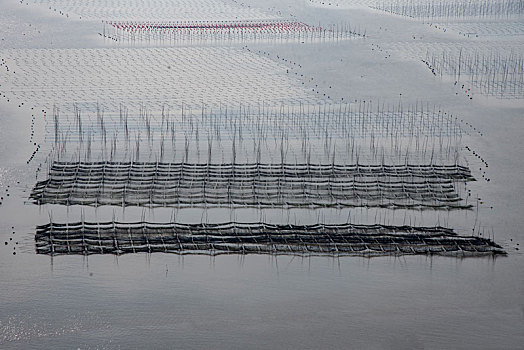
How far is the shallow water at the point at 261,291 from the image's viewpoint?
12.4 m

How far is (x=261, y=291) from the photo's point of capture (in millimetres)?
13695

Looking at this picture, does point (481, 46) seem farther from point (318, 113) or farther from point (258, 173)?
point (258, 173)

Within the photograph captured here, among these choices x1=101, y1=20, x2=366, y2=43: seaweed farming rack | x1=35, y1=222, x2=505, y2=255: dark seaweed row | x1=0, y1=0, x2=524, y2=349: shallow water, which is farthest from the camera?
x1=101, y1=20, x2=366, y2=43: seaweed farming rack

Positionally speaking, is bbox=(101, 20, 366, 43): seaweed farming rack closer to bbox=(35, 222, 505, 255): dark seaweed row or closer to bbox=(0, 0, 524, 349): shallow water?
bbox=(0, 0, 524, 349): shallow water

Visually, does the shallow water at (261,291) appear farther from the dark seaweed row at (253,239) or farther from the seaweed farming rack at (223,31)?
the seaweed farming rack at (223,31)

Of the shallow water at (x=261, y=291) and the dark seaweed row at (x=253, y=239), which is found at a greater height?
the dark seaweed row at (x=253, y=239)

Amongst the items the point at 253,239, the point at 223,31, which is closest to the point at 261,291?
the point at 253,239

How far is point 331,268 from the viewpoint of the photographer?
1436cm

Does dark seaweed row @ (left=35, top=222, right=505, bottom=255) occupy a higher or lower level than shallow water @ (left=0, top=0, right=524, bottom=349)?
higher

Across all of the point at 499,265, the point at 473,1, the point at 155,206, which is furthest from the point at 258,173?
the point at 473,1

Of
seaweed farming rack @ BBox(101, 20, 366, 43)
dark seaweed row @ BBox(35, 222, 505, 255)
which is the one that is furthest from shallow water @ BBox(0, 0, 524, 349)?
seaweed farming rack @ BBox(101, 20, 366, 43)

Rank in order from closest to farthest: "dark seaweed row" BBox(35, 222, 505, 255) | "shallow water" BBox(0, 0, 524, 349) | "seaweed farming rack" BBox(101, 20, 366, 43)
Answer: "shallow water" BBox(0, 0, 524, 349), "dark seaweed row" BBox(35, 222, 505, 255), "seaweed farming rack" BBox(101, 20, 366, 43)

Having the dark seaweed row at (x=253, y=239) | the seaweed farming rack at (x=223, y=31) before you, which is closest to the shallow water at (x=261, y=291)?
the dark seaweed row at (x=253, y=239)

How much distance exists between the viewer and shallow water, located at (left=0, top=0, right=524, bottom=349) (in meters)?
12.4
